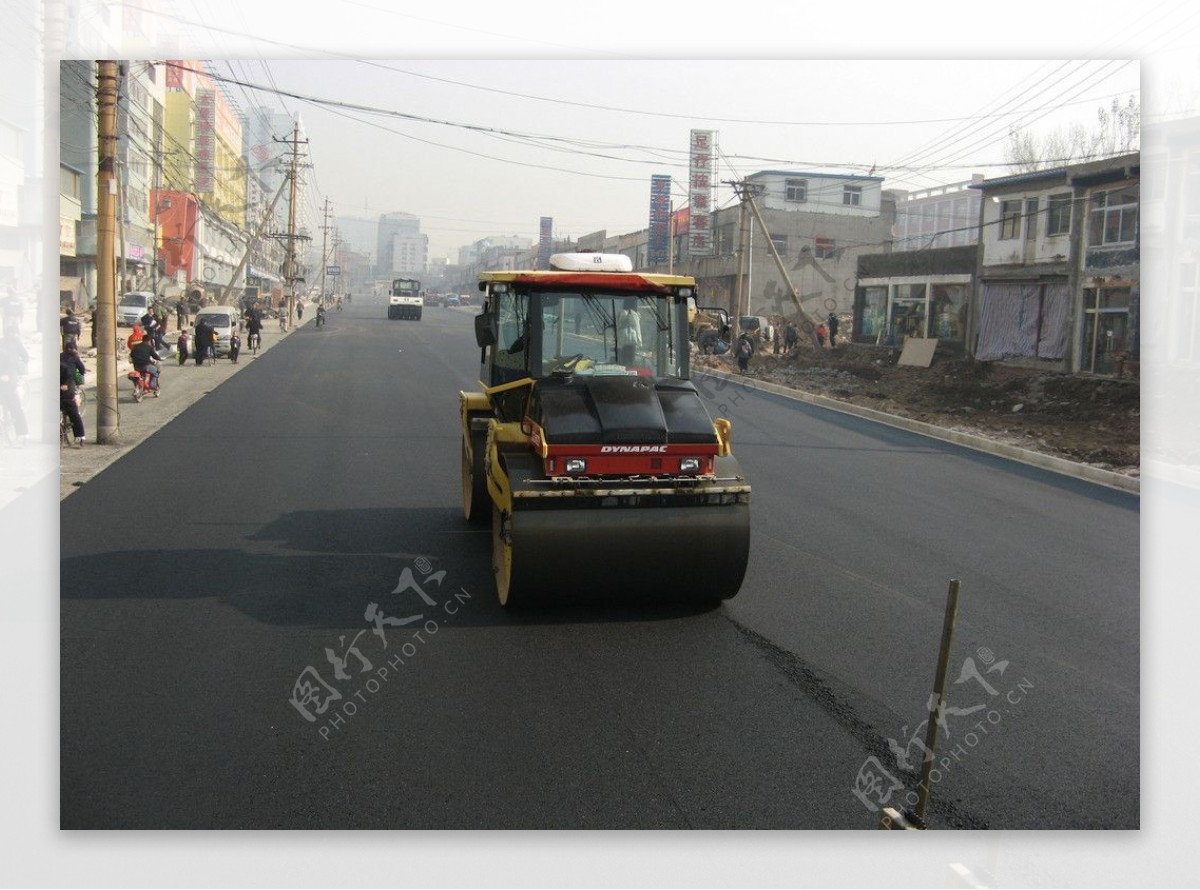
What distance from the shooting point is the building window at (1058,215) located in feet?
105

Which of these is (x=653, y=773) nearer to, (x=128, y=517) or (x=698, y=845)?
(x=698, y=845)

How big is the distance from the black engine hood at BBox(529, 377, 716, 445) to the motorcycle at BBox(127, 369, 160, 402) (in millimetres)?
16394

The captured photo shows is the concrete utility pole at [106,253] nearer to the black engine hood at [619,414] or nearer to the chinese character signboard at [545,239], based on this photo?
the black engine hood at [619,414]

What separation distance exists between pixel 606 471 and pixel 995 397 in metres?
22.1

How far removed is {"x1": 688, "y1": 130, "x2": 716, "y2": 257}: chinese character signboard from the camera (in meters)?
47.9

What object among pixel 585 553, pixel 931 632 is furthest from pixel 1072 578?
pixel 585 553

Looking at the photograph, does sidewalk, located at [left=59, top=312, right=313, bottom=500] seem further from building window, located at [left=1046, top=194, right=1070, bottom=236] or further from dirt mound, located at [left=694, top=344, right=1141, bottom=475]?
building window, located at [left=1046, top=194, right=1070, bottom=236]

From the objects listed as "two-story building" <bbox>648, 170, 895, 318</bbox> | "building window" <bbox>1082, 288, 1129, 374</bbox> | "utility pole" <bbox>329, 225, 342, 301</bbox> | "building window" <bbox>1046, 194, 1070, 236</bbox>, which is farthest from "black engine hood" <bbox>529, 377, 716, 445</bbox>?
"utility pole" <bbox>329, 225, 342, 301</bbox>

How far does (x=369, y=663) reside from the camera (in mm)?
7465

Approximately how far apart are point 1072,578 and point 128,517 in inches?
376

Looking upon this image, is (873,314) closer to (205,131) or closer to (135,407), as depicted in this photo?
(135,407)

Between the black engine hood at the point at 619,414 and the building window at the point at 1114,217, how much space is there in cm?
2362

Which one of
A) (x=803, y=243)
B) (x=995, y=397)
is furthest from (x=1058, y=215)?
(x=803, y=243)

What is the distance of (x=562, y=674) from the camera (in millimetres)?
7285
